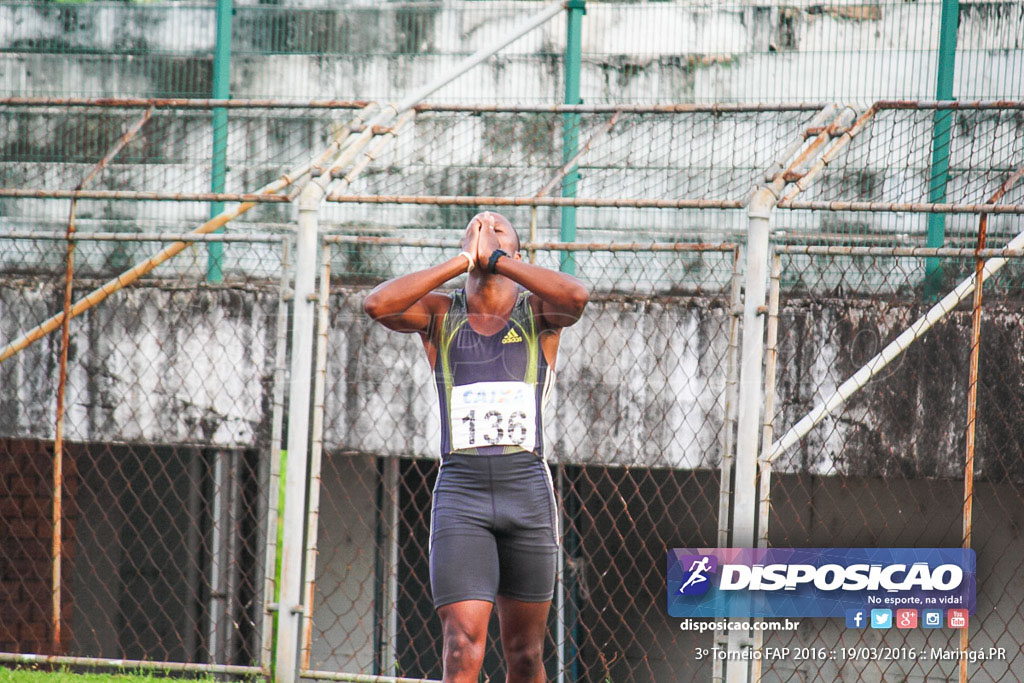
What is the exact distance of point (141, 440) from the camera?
18.4 feet

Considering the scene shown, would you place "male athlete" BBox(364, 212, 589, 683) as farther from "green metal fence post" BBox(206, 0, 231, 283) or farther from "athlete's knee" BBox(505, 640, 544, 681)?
"green metal fence post" BBox(206, 0, 231, 283)

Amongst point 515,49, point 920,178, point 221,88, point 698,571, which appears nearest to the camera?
point 698,571

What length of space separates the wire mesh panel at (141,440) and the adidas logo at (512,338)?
4.45 ft

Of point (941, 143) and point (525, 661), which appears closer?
point (525, 661)

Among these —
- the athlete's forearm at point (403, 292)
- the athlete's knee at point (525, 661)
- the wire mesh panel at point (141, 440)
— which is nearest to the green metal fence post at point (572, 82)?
the wire mesh panel at point (141, 440)

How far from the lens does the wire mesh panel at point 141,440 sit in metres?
5.55

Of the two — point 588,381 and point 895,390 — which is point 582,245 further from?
point 895,390

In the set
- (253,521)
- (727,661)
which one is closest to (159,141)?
(253,521)

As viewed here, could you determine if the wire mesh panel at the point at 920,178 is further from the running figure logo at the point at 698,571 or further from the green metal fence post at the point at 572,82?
the running figure logo at the point at 698,571

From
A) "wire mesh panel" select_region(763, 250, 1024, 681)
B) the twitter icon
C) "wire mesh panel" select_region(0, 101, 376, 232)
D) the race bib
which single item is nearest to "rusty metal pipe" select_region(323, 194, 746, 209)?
the race bib

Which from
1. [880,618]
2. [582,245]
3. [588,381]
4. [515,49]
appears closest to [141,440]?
[588,381]

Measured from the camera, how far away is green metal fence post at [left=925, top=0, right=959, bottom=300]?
18.4 ft

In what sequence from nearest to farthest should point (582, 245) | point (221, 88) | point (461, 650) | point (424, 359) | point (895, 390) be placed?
1. point (461, 650)
2. point (582, 245)
3. point (895, 390)
4. point (424, 359)
5. point (221, 88)

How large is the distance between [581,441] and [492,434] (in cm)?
203
